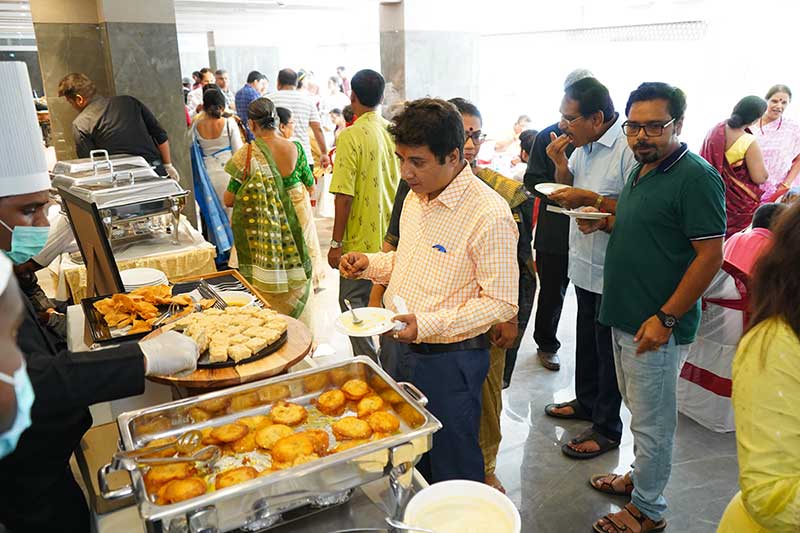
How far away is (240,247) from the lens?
2875mm

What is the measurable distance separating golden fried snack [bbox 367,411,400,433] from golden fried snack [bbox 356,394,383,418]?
2 centimetres

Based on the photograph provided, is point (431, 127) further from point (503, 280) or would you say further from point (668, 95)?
point (668, 95)

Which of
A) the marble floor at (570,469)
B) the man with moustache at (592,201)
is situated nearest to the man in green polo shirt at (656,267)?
the marble floor at (570,469)

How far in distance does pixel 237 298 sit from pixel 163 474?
3.00 feet

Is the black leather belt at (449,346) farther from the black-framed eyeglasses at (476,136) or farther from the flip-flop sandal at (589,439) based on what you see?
the flip-flop sandal at (589,439)

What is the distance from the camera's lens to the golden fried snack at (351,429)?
1.08 meters

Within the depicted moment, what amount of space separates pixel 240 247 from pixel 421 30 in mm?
2857

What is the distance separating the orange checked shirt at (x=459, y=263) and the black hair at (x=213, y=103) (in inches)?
125

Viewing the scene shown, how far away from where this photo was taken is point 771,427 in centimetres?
93

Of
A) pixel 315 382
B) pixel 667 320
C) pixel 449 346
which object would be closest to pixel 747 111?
pixel 667 320

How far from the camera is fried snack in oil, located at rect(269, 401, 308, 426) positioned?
1.13 meters

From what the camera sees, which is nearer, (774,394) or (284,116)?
(774,394)

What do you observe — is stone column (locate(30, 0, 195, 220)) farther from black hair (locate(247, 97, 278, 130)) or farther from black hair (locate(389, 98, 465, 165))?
black hair (locate(389, 98, 465, 165))

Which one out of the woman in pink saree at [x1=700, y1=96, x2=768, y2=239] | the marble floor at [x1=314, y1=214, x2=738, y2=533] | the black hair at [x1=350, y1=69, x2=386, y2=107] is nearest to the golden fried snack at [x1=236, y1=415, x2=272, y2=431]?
the marble floor at [x1=314, y1=214, x2=738, y2=533]
